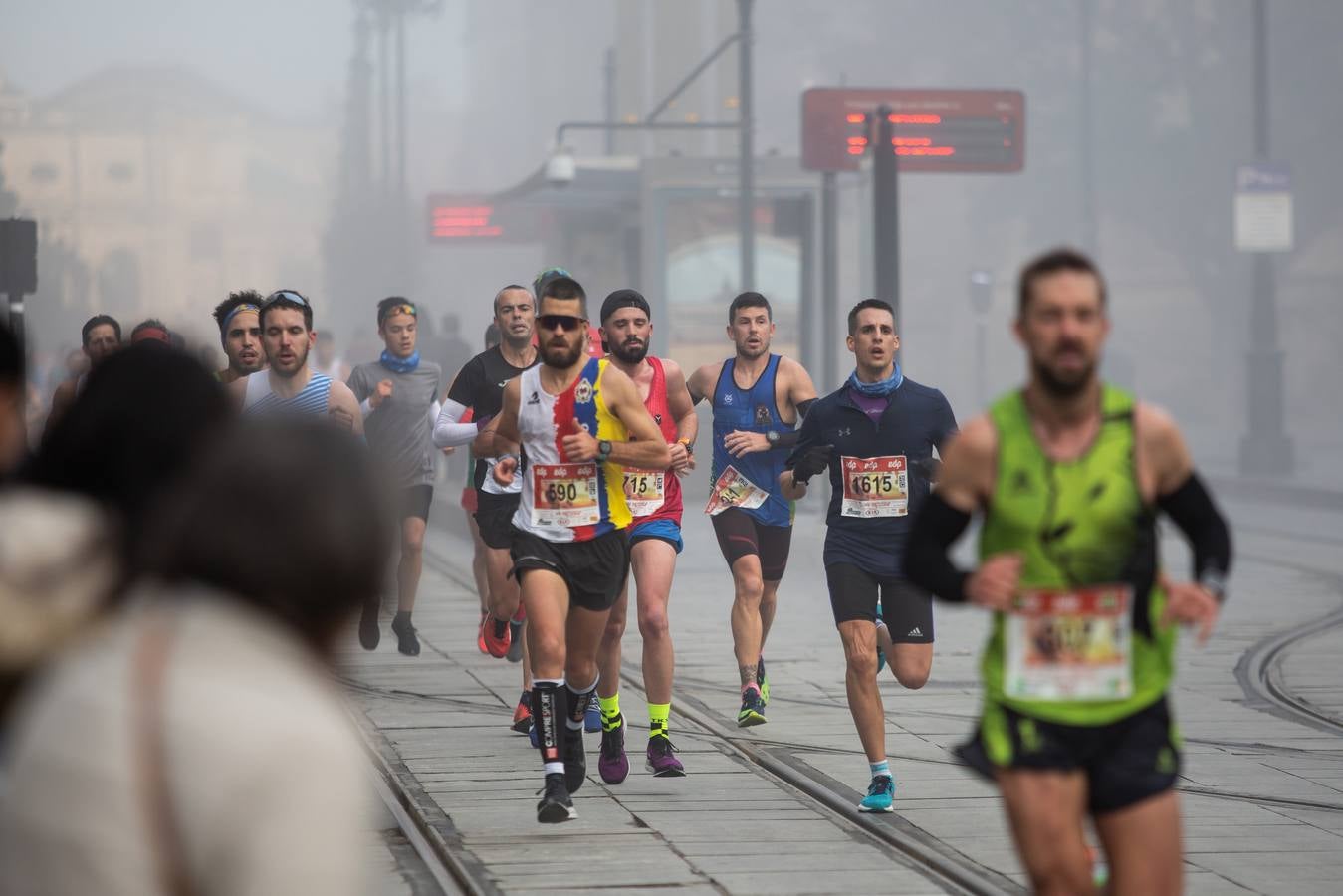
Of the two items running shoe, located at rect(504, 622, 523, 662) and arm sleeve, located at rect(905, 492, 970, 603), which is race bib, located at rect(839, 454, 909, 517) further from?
arm sleeve, located at rect(905, 492, 970, 603)

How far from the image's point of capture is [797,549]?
20.1 meters

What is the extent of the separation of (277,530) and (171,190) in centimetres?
15274

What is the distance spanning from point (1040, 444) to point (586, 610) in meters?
3.66

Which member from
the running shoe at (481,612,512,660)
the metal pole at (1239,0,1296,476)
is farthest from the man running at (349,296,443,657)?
the metal pole at (1239,0,1296,476)

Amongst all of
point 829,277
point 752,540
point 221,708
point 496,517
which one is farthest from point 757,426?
point 829,277

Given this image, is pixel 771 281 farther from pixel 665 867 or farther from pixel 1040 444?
pixel 1040 444

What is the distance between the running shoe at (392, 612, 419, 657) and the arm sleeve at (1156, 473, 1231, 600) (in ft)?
27.6

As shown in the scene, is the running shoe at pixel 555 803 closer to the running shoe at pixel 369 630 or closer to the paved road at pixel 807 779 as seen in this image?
the paved road at pixel 807 779

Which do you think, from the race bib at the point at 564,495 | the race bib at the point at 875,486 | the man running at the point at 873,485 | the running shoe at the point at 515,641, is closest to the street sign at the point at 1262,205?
the running shoe at the point at 515,641

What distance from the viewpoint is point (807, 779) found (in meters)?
8.27

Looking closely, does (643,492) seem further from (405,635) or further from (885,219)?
(885,219)

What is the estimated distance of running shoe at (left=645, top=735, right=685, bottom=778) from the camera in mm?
8383

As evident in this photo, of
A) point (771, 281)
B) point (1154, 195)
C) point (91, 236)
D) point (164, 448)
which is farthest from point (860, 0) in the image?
point (91, 236)

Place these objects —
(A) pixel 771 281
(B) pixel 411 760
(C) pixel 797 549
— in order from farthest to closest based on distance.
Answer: (A) pixel 771 281, (C) pixel 797 549, (B) pixel 411 760
